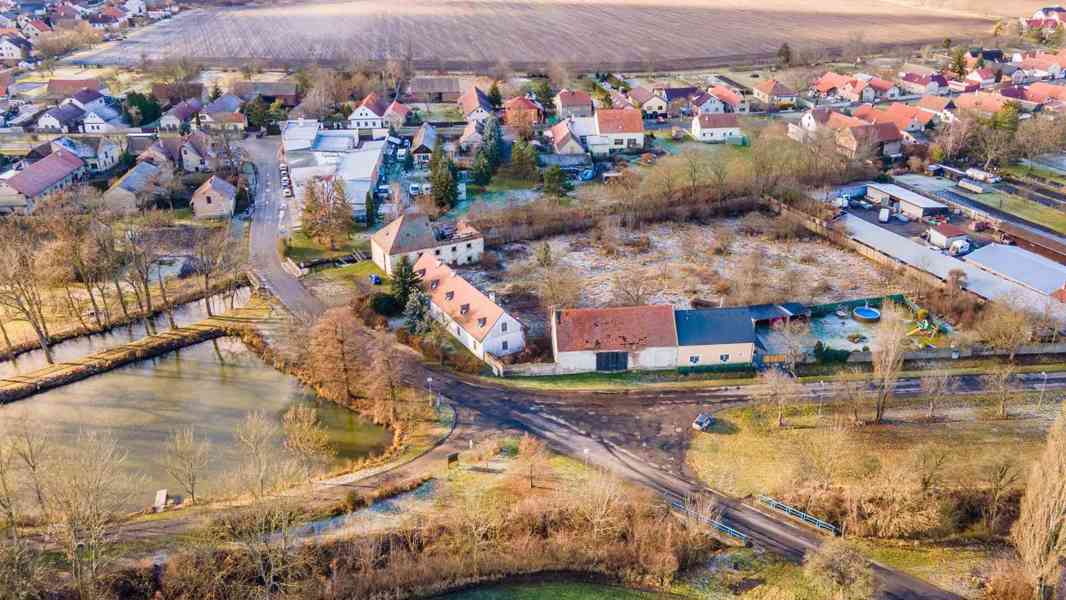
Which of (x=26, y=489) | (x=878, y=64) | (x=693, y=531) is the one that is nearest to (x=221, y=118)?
(x=26, y=489)

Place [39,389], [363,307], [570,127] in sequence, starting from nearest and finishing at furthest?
1. [39,389]
2. [363,307]
3. [570,127]

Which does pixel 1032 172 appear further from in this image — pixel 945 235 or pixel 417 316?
pixel 417 316

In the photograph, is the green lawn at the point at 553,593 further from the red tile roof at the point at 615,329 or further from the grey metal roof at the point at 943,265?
the grey metal roof at the point at 943,265

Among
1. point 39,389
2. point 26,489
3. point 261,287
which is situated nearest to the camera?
point 26,489

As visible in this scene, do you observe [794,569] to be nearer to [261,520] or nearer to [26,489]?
[261,520]

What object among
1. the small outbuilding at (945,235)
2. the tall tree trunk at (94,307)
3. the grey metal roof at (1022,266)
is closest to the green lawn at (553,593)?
the tall tree trunk at (94,307)

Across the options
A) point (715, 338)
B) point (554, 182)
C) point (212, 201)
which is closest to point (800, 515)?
point (715, 338)
